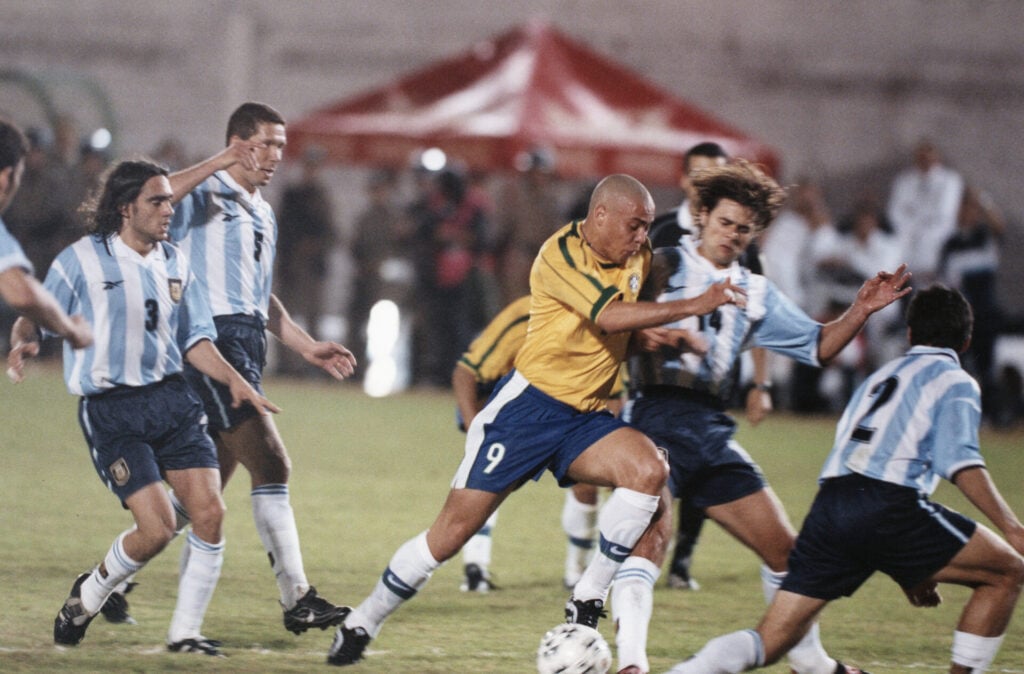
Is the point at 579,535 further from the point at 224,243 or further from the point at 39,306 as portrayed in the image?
the point at 39,306

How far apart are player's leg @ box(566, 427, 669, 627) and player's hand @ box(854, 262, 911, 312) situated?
0.97 meters

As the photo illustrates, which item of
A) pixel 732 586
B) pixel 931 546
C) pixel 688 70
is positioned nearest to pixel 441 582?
pixel 732 586

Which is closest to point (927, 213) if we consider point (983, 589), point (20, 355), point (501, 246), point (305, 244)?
point (501, 246)

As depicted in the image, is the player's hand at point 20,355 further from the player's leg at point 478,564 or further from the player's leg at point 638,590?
the player's leg at point 478,564

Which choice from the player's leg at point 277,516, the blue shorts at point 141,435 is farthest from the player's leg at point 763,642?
the blue shorts at point 141,435

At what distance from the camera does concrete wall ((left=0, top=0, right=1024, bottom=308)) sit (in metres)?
20.7

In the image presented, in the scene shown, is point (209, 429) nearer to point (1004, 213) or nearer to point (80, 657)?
point (80, 657)

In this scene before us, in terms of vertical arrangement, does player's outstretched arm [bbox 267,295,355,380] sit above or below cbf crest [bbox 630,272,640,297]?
below

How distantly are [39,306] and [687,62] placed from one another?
1691cm

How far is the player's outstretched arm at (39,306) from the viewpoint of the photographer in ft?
17.4

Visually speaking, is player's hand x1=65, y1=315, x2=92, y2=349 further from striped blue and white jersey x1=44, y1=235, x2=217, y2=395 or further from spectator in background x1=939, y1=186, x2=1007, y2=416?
spectator in background x1=939, y1=186, x2=1007, y2=416

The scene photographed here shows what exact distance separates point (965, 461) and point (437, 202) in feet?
37.7

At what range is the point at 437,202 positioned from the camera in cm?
1638

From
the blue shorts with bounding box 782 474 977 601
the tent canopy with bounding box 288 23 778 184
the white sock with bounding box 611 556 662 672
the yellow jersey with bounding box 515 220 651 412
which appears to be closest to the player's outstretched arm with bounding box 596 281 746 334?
the yellow jersey with bounding box 515 220 651 412
